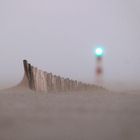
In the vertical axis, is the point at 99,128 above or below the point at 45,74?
above

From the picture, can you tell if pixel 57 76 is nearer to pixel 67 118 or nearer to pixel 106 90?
pixel 106 90

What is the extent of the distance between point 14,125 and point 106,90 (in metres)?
9.63

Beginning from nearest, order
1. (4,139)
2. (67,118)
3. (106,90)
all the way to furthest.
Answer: (4,139) < (67,118) < (106,90)

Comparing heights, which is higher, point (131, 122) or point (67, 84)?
point (131, 122)

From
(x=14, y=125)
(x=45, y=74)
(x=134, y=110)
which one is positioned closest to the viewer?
(x=14, y=125)

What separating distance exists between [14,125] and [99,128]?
1.05 metres

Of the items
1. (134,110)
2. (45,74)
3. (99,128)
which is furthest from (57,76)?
(99,128)

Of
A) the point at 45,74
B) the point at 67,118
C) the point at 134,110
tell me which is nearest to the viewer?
the point at 67,118

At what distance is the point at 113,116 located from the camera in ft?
15.2

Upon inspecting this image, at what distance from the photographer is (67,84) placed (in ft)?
59.6

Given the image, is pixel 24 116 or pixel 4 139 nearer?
pixel 4 139

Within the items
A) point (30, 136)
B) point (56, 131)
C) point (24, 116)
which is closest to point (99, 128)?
point (56, 131)

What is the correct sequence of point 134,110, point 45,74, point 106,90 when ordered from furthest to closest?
point 45,74
point 106,90
point 134,110

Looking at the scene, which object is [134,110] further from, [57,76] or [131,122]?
[57,76]
